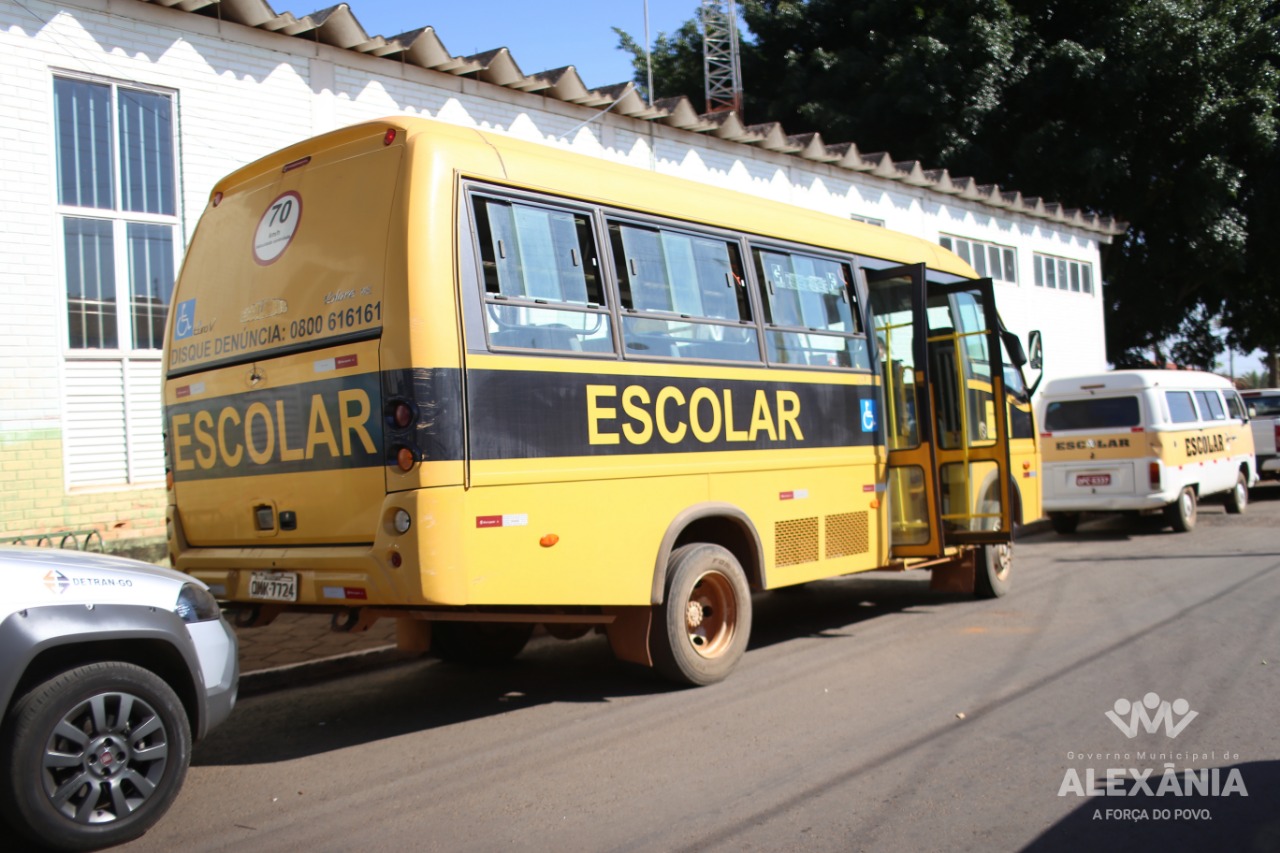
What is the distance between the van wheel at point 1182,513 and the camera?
49.5 ft

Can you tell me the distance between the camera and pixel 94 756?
171 inches

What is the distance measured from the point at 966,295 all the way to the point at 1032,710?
16.1 ft

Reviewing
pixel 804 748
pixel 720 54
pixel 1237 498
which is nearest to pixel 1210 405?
pixel 1237 498

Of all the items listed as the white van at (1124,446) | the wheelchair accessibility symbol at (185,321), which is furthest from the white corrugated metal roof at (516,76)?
the white van at (1124,446)

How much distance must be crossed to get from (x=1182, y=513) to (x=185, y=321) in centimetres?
1346

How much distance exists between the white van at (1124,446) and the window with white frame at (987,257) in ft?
26.0

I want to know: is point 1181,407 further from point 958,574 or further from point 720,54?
point 720,54

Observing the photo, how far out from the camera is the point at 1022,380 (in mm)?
10766

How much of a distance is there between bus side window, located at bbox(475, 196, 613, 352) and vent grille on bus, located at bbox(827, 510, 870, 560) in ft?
8.81

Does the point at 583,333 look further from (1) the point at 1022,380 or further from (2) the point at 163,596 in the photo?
(1) the point at 1022,380

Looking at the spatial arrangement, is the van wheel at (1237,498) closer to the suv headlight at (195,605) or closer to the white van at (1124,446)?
the white van at (1124,446)

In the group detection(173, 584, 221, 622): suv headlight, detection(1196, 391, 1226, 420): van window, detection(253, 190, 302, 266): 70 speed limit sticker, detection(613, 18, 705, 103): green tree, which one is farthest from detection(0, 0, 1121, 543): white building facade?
detection(613, 18, 705, 103): green tree

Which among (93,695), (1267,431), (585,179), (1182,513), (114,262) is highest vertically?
(114,262)

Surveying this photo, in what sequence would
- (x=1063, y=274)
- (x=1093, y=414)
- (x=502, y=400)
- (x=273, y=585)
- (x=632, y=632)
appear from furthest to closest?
1. (x=1063, y=274)
2. (x=1093, y=414)
3. (x=632, y=632)
4. (x=273, y=585)
5. (x=502, y=400)
